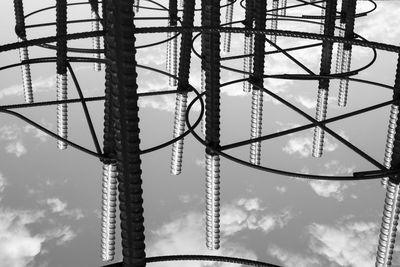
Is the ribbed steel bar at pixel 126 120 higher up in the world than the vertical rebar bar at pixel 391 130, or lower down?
higher up

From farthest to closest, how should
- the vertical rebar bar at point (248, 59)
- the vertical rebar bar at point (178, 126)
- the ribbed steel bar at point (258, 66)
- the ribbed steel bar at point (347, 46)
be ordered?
the vertical rebar bar at point (248, 59)
the ribbed steel bar at point (347, 46)
the vertical rebar bar at point (178, 126)
the ribbed steel bar at point (258, 66)

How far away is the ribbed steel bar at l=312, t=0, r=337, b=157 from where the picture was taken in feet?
24.4

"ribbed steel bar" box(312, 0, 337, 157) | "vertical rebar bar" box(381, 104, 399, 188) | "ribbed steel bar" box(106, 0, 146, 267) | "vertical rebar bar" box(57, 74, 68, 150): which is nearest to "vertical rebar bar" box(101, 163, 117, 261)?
"ribbed steel bar" box(106, 0, 146, 267)

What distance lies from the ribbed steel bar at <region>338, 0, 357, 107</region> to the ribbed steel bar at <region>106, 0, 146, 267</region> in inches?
243

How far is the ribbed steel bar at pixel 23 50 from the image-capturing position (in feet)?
26.7

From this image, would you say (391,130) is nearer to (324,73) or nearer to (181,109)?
(324,73)

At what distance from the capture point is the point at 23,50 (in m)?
8.60

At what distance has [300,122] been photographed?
10.4 m

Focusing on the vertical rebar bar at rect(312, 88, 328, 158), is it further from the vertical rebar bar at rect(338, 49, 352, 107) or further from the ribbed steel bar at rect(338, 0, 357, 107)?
the vertical rebar bar at rect(338, 49, 352, 107)

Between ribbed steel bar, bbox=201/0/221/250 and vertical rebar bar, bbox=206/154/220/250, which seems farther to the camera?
vertical rebar bar, bbox=206/154/220/250

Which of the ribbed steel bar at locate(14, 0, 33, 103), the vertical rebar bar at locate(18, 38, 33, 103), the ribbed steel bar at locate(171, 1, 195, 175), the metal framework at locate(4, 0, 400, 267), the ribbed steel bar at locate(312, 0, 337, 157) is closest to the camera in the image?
the metal framework at locate(4, 0, 400, 267)

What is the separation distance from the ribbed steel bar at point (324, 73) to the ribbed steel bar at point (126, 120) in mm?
5415

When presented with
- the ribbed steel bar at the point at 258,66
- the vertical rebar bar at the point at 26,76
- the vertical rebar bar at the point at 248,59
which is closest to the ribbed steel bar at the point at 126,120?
the ribbed steel bar at the point at 258,66

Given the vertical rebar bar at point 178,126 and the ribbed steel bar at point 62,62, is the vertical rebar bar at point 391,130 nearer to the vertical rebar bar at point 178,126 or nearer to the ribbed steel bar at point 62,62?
the vertical rebar bar at point 178,126
